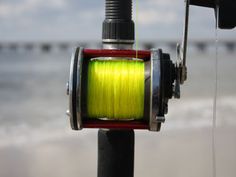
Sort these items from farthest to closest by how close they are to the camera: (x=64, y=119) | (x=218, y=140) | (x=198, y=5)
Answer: (x=64, y=119) → (x=218, y=140) → (x=198, y=5)

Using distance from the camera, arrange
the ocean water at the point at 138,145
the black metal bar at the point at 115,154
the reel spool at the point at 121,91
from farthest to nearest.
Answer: the ocean water at the point at 138,145 < the black metal bar at the point at 115,154 < the reel spool at the point at 121,91

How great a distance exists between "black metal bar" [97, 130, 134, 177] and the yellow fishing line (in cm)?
10

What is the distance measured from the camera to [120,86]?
5.84ft

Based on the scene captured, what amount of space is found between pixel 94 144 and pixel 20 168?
1.12 m

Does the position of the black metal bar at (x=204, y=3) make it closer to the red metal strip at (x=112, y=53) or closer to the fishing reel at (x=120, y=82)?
the fishing reel at (x=120, y=82)

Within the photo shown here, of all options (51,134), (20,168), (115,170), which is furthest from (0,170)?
(115,170)

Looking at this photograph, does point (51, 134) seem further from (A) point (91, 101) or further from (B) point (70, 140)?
(A) point (91, 101)

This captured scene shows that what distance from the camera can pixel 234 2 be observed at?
1823 millimetres

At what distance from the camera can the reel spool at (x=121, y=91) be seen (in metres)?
1.75

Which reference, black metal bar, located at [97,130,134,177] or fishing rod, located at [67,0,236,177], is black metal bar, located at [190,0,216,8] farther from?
black metal bar, located at [97,130,134,177]

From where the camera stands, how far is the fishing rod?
5.78 ft

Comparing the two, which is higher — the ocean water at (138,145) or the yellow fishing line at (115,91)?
the yellow fishing line at (115,91)

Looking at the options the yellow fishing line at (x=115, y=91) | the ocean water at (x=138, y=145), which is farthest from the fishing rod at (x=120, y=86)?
the ocean water at (x=138, y=145)

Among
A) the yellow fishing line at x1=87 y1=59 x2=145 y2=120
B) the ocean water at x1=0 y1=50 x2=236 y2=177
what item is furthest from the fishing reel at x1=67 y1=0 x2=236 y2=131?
the ocean water at x1=0 y1=50 x2=236 y2=177
